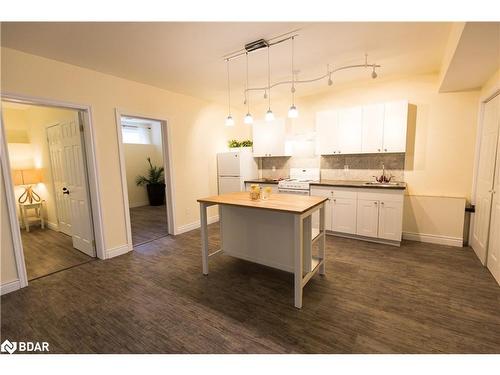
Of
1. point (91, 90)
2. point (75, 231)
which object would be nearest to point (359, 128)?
point (91, 90)

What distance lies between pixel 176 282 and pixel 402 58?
156 inches

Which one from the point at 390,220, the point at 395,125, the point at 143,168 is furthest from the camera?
the point at 143,168

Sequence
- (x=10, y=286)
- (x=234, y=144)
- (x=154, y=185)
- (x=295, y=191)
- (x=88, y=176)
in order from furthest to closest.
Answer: (x=154, y=185) → (x=234, y=144) → (x=295, y=191) → (x=88, y=176) → (x=10, y=286)

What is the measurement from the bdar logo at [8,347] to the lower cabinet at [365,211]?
155 inches

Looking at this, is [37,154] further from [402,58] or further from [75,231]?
[402,58]

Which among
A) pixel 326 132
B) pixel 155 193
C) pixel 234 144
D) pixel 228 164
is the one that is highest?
pixel 326 132

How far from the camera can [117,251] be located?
342 cm

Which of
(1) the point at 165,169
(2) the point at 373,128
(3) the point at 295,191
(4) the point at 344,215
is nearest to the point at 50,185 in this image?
(1) the point at 165,169

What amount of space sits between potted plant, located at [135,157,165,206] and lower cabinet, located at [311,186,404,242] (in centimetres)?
526

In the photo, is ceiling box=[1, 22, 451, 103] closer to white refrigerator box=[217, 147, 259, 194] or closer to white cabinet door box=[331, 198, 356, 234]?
white refrigerator box=[217, 147, 259, 194]

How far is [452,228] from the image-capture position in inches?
137

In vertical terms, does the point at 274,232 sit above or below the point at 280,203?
below

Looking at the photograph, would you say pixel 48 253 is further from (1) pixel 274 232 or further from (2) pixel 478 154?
(2) pixel 478 154

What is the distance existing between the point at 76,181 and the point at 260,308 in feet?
10.6
